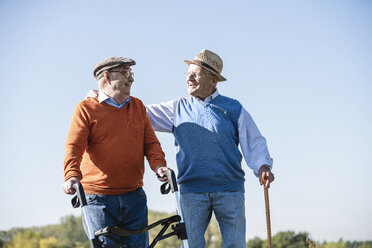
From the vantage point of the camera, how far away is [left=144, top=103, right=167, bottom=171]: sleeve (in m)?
3.27

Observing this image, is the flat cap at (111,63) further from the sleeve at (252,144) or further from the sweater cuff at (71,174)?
the sleeve at (252,144)

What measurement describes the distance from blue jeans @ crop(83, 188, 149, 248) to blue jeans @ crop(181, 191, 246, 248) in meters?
0.44

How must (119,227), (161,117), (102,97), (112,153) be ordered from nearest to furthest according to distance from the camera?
(119,227)
(112,153)
(102,97)
(161,117)

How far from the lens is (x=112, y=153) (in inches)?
122

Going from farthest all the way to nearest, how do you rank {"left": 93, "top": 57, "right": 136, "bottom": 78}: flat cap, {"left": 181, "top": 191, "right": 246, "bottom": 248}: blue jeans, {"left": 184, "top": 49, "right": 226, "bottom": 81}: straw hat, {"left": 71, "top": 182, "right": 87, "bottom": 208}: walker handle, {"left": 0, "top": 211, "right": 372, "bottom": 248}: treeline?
→ {"left": 0, "top": 211, "right": 372, "bottom": 248}: treeline < {"left": 184, "top": 49, "right": 226, "bottom": 81}: straw hat < {"left": 181, "top": 191, "right": 246, "bottom": 248}: blue jeans < {"left": 93, "top": 57, "right": 136, "bottom": 78}: flat cap < {"left": 71, "top": 182, "right": 87, "bottom": 208}: walker handle

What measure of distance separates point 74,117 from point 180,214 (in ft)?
3.14

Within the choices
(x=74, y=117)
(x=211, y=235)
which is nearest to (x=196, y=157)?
(x=74, y=117)

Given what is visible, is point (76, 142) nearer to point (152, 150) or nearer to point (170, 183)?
point (152, 150)

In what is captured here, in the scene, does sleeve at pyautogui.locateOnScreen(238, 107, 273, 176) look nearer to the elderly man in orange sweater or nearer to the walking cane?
the walking cane

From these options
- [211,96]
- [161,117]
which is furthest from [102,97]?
[211,96]

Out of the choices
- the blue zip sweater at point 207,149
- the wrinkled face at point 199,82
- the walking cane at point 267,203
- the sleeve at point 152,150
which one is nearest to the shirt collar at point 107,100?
the sleeve at point 152,150

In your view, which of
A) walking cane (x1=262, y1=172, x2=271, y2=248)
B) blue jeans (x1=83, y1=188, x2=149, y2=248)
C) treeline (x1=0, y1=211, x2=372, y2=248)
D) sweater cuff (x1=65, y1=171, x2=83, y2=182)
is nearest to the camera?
sweater cuff (x1=65, y1=171, x2=83, y2=182)

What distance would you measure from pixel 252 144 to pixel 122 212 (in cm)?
129

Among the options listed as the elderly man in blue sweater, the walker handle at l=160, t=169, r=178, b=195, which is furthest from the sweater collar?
the walker handle at l=160, t=169, r=178, b=195
